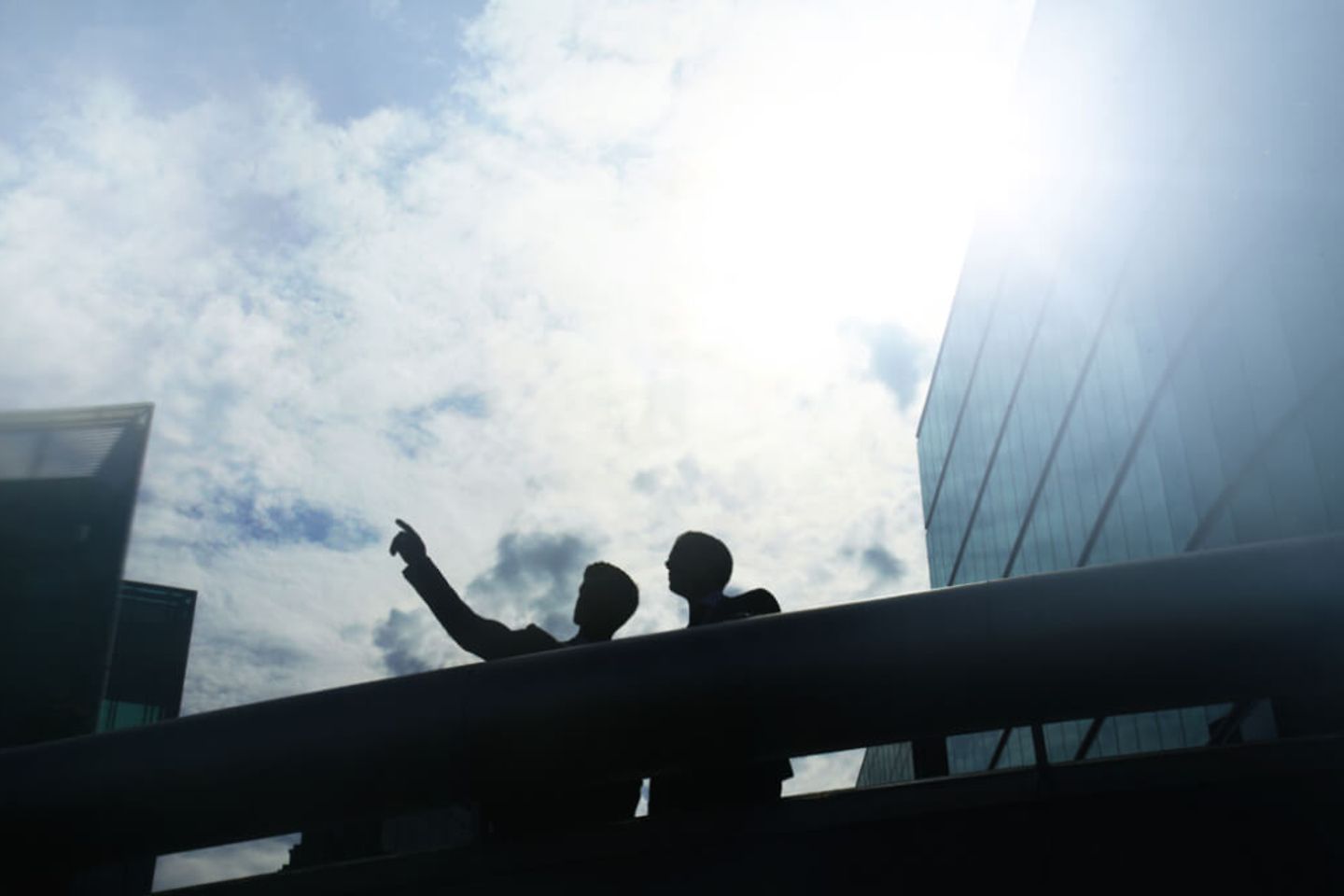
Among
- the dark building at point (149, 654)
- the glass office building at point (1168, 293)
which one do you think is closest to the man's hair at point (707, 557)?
the glass office building at point (1168, 293)

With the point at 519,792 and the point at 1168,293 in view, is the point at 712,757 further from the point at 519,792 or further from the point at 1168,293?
the point at 1168,293

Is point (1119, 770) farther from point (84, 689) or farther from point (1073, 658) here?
point (84, 689)

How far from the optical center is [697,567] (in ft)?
14.7

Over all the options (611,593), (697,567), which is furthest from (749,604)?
(611,593)

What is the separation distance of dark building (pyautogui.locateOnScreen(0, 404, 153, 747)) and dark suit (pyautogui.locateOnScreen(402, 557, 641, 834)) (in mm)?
1489

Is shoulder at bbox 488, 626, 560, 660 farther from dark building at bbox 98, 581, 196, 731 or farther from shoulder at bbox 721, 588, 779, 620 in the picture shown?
dark building at bbox 98, 581, 196, 731

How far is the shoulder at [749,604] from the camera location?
439 centimetres

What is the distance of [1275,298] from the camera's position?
681 inches

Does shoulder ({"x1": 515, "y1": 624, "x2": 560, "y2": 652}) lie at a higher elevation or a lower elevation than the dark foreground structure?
higher

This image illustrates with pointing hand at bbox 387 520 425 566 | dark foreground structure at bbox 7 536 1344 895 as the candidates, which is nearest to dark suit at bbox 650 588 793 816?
dark foreground structure at bbox 7 536 1344 895

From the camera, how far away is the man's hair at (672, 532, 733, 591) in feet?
14.7

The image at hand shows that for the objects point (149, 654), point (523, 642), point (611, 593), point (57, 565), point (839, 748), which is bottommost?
point (839, 748)

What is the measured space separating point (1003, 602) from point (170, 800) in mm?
2913

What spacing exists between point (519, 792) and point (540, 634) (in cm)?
Answer: 66
